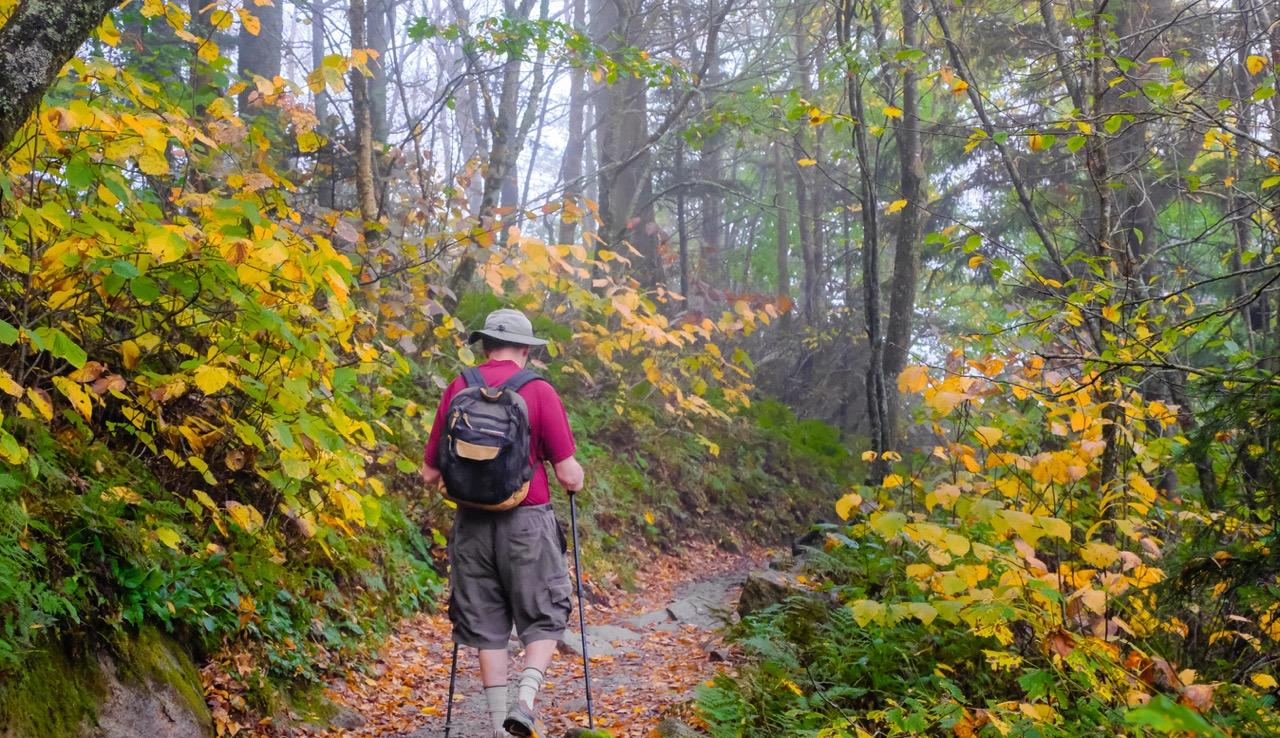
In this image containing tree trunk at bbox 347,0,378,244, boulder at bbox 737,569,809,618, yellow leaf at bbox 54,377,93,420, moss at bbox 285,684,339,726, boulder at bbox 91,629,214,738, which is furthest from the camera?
tree trunk at bbox 347,0,378,244

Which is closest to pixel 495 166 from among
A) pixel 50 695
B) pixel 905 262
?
pixel 905 262

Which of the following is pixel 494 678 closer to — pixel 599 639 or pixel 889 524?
pixel 889 524

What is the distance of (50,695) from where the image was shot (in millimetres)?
3295

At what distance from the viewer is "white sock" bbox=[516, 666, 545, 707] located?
13.5 ft

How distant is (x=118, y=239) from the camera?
377cm

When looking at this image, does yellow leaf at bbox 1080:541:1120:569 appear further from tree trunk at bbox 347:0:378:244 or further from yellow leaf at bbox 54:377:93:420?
tree trunk at bbox 347:0:378:244

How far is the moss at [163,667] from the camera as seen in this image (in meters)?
3.73

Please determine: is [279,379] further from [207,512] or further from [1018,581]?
[1018,581]

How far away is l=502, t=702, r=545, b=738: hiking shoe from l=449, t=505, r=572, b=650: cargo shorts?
35cm

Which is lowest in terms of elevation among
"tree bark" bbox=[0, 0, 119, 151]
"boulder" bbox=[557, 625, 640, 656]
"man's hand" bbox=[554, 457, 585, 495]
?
"boulder" bbox=[557, 625, 640, 656]

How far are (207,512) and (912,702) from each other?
A: 12.6ft

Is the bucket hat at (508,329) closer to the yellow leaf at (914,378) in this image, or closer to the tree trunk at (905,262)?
the yellow leaf at (914,378)

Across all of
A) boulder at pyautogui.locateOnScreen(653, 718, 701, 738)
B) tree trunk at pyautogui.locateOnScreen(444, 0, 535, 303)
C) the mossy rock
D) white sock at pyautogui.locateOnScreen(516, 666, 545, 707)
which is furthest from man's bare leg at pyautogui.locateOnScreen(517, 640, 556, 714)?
tree trunk at pyautogui.locateOnScreen(444, 0, 535, 303)

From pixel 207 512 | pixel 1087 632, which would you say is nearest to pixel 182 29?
pixel 207 512
